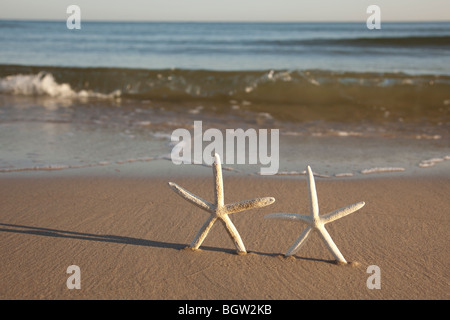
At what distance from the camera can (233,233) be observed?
11.9 ft

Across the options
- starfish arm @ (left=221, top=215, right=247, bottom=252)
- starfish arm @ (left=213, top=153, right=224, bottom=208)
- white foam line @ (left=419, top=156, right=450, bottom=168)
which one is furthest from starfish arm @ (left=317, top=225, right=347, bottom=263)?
white foam line @ (left=419, top=156, right=450, bottom=168)

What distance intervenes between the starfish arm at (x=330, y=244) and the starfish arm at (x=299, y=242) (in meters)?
0.09

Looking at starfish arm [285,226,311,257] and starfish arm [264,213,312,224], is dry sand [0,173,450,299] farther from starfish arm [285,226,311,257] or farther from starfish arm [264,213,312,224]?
starfish arm [264,213,312,224]

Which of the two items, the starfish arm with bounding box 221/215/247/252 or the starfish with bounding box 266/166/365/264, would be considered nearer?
the starfish with bounding box 266/166/365/264

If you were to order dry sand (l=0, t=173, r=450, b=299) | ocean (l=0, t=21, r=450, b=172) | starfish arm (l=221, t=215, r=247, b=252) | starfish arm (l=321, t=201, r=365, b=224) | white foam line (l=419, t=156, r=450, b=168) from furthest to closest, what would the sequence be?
ocean (l=0, t=21, r=450, b=172)
white foam line (l=419, t=156, r=450, b=168)
starfish arm (l=221, t=215, r=247, b=252)
starfish arm (l=321, t=201, r=365, b=224)
dry sand (l=0, t=173, r=450, b=299)

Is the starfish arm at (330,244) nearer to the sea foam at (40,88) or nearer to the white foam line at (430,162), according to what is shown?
the white foam line at (430,162)

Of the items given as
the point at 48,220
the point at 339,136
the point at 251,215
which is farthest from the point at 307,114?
the point at 48,220

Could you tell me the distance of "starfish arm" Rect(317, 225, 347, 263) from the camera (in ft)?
11.4

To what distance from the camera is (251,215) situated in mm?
4512

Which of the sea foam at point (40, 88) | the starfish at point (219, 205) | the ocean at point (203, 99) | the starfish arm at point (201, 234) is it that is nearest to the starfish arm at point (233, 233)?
the starfish at point (219, 205)

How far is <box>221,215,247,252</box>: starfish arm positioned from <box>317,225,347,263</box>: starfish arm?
605 mm

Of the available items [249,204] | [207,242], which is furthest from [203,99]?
[249,204]
